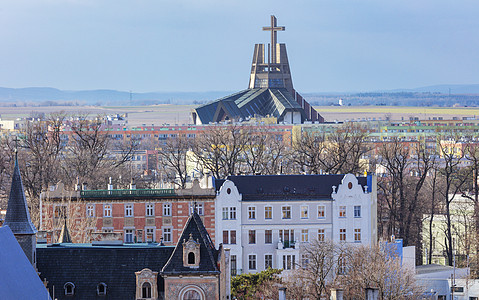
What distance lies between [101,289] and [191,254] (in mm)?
4045

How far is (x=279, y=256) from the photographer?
8919 centimetres

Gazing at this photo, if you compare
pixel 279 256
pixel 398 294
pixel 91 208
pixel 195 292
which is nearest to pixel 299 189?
pixel 279 256

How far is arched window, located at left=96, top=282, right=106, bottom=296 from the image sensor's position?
60156mm

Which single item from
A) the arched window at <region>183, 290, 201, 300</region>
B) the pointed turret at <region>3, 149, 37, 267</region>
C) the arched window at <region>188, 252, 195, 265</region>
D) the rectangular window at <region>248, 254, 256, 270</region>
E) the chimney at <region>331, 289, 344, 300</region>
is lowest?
the chimney at <region>331, 289, 344, 300</region>

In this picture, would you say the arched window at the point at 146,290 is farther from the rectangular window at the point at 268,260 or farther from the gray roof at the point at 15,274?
the rectangular window at the point at 268,260

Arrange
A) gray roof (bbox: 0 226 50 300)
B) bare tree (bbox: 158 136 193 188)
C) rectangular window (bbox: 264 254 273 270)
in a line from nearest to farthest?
gray roof (bbox: 0 226 50 300), rectangular window (bbox: 264 254 273 270), bare tree (bbox: 158 136 193 188)

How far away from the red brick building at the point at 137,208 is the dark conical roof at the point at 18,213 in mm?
29466

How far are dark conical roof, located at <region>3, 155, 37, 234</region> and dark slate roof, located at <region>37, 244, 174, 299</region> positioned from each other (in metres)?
1.49

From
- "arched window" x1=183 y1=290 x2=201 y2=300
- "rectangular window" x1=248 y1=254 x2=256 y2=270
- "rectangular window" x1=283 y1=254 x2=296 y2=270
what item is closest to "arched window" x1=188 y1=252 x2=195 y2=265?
"arched window" x1=183 y1=290 x2=201 y2=300

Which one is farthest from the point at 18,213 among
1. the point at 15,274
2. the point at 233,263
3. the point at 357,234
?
the point at 357,234

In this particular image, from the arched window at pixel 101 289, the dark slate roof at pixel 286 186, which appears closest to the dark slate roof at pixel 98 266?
the arched window at pixel 101 289

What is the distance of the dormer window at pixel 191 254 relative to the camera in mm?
59406

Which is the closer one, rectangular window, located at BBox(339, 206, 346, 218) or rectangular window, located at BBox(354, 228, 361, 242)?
rectangular window, located at BBox(354, 228, 361, 242)

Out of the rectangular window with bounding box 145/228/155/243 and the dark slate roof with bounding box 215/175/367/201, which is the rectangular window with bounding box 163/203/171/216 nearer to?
the rectangular window with bounding box 145/228/155/243
